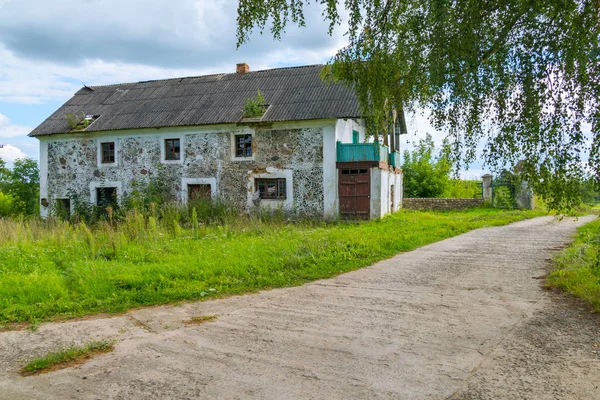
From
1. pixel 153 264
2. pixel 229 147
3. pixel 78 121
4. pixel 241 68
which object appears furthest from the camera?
pixel 241 68

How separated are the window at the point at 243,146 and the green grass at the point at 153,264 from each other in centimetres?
700

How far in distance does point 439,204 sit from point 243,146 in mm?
11241

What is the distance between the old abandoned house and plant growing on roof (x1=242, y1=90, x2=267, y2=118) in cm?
21

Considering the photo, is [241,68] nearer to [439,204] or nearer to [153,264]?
[439,204]

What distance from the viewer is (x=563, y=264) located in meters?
7.77

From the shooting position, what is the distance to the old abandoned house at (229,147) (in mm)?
17547

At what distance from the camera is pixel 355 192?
17.5 metres

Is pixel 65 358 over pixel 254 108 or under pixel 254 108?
under

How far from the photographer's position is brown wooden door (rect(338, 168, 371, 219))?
688 inches

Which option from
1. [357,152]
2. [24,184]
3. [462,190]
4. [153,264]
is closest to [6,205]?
[24,184]

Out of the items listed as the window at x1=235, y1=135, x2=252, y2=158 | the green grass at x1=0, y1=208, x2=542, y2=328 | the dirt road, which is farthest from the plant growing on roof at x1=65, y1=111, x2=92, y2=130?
the dirt road

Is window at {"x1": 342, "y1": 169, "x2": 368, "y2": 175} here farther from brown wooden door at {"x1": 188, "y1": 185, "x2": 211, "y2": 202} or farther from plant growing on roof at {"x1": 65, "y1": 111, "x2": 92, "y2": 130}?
plant growing on roof at {"x1": 65, "y1": 111, "x2": 92, "y2": 130}

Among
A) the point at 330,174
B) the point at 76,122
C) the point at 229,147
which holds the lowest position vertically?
the point at 330,174

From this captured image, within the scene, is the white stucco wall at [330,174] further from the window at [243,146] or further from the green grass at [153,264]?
the green grass at [153,264]
